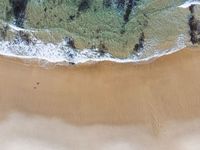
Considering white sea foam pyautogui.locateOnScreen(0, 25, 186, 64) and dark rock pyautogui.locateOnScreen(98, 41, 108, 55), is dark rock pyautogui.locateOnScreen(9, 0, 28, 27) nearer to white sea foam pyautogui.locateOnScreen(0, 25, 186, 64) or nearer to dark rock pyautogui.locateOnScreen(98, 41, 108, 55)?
white sea foam pyautogui.locateOnScreen(0, 25, 186, 64)

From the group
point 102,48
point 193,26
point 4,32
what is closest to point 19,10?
point 4,32

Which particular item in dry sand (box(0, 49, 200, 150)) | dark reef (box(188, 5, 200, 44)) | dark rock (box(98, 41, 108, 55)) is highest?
dark reef (box(188, 5, 200, 44))

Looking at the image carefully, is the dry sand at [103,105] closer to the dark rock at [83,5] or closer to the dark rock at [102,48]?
the dark rock at [102,48]

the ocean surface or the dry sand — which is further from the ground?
the ocean surface

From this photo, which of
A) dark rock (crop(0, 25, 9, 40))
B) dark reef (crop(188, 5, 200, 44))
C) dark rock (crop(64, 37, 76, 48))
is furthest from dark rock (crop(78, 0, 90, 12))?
dark reef (crop(188, 5, 200, 44))

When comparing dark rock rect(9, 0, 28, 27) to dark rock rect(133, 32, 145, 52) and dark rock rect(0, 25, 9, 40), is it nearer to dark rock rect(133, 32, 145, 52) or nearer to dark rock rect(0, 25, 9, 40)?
dark rock rect(0, 25, 9, 40)

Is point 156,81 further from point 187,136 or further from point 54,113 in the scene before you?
point 54,113

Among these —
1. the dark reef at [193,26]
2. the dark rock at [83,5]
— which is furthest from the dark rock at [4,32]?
the dark reef at [193,26]

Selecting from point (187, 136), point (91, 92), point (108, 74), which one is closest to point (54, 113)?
point (91, 92)
